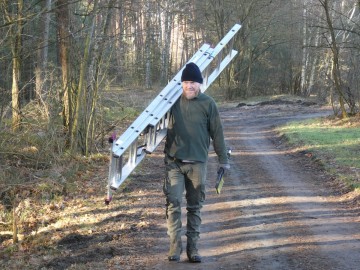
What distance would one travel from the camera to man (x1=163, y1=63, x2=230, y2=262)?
19.0 feet

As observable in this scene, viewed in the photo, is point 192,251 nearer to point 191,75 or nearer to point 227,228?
point 227,228

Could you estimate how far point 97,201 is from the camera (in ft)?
Answer: 31.0

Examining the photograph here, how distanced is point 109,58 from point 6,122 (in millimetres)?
3513

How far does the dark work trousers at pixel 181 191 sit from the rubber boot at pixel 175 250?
4cm

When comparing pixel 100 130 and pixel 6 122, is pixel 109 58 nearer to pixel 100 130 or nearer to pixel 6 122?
pixel 100 130

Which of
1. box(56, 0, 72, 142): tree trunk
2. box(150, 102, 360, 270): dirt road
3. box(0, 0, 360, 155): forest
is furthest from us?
box(56, 0, 72, 142): tree trunk

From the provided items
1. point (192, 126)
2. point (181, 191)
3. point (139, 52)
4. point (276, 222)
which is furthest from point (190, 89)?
point (139, 52)

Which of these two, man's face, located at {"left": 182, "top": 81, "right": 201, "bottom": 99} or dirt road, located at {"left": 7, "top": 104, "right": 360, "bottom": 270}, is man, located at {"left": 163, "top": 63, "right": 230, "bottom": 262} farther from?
dirt road, located at {"left": 7, "top": 104, "right": 360, "bottom": 270}

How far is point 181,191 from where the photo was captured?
584cm

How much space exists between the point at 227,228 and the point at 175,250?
1.77 meters

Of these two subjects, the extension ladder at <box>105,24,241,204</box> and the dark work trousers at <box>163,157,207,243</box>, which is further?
the dark work trousers at <box>163,157,207,243</box>

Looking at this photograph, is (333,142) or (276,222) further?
(333,142)

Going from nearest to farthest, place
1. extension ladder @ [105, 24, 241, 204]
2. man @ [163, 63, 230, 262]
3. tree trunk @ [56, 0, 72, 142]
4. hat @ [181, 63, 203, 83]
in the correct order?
extension ladder @ [105, 24, 241, 204] < hat @ [181, 63, 203, 83] < man @ [163, 63, 230, 262] < tree trunk @ [56, 0, 72, 142]

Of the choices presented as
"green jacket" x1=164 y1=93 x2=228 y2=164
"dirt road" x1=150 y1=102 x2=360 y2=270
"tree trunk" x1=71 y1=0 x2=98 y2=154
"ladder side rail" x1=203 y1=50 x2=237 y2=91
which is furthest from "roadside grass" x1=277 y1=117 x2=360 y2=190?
"tree trunk" x1=71 y1=0 x2=98 y2=154
